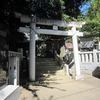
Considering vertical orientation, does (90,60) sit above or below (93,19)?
below

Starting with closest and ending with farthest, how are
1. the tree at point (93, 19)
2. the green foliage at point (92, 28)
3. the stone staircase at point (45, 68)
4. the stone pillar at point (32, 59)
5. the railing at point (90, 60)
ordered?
the stone pillar at point (32, 59)
the railing at point (90, 60)
the stone staircase at point (45, 68)
the tree at point (93, 19)
the green foliage at point (92, 28)

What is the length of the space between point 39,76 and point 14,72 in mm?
5868

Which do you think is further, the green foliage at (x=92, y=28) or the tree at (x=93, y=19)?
the green foliage at (x=92, y=28)

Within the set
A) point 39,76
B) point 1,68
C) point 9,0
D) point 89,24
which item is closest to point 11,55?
point 1,68

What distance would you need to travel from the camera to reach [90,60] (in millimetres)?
15750

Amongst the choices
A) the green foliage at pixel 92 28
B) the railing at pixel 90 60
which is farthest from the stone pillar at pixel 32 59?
the green foliage at pixel 92 28

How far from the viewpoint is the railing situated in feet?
49.8

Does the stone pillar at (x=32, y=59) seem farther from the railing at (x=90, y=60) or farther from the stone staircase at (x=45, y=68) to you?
the railing at (x=90, y=60)

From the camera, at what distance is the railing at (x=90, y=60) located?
15172mm

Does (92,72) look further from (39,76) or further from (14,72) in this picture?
(14,72)

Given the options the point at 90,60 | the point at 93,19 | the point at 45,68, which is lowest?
the point at 45,68

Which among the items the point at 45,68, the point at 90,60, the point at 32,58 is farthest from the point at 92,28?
the point at 32,58

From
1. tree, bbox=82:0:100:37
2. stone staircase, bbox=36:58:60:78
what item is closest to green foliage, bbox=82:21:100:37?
tree, bbox=82:0:100:37

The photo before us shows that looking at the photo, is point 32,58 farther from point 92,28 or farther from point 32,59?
point 92,28
